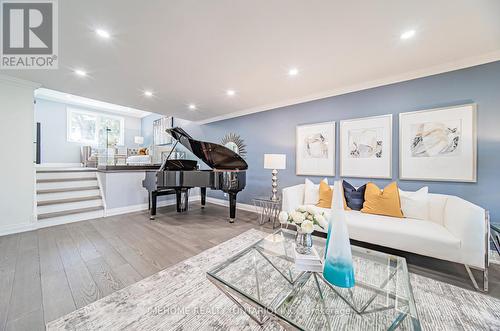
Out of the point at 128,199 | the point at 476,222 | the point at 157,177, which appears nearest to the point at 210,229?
the point at 157,177

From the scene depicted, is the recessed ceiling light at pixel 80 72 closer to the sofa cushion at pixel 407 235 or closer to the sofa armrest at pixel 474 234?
the sofa cushion at pixel 407 235

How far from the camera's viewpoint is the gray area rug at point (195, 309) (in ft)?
3.89

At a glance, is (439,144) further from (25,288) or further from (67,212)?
(67,212)

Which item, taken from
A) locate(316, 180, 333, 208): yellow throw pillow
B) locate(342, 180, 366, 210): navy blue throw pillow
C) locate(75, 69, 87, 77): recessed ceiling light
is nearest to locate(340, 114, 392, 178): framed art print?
locate(342, 180, 366, 210): navy blue throw pillow

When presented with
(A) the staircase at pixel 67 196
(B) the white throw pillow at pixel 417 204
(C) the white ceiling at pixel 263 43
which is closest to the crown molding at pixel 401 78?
(C) the white ceiling at pixel 263 43

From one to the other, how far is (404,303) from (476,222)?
50.6 inches

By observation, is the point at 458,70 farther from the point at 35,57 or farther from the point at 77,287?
the point at 35,57

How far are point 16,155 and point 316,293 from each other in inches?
179

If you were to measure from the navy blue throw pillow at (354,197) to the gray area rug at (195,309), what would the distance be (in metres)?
1.02

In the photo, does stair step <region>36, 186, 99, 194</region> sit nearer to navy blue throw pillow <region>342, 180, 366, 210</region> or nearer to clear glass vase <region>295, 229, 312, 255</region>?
clear glass vase <region>295, 229, 312, 255</region>

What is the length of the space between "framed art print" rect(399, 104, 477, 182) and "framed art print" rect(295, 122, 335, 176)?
96cm

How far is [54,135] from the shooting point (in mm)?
6289

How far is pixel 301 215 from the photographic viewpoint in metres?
1.39

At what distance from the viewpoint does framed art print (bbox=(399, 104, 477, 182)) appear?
2.18m
